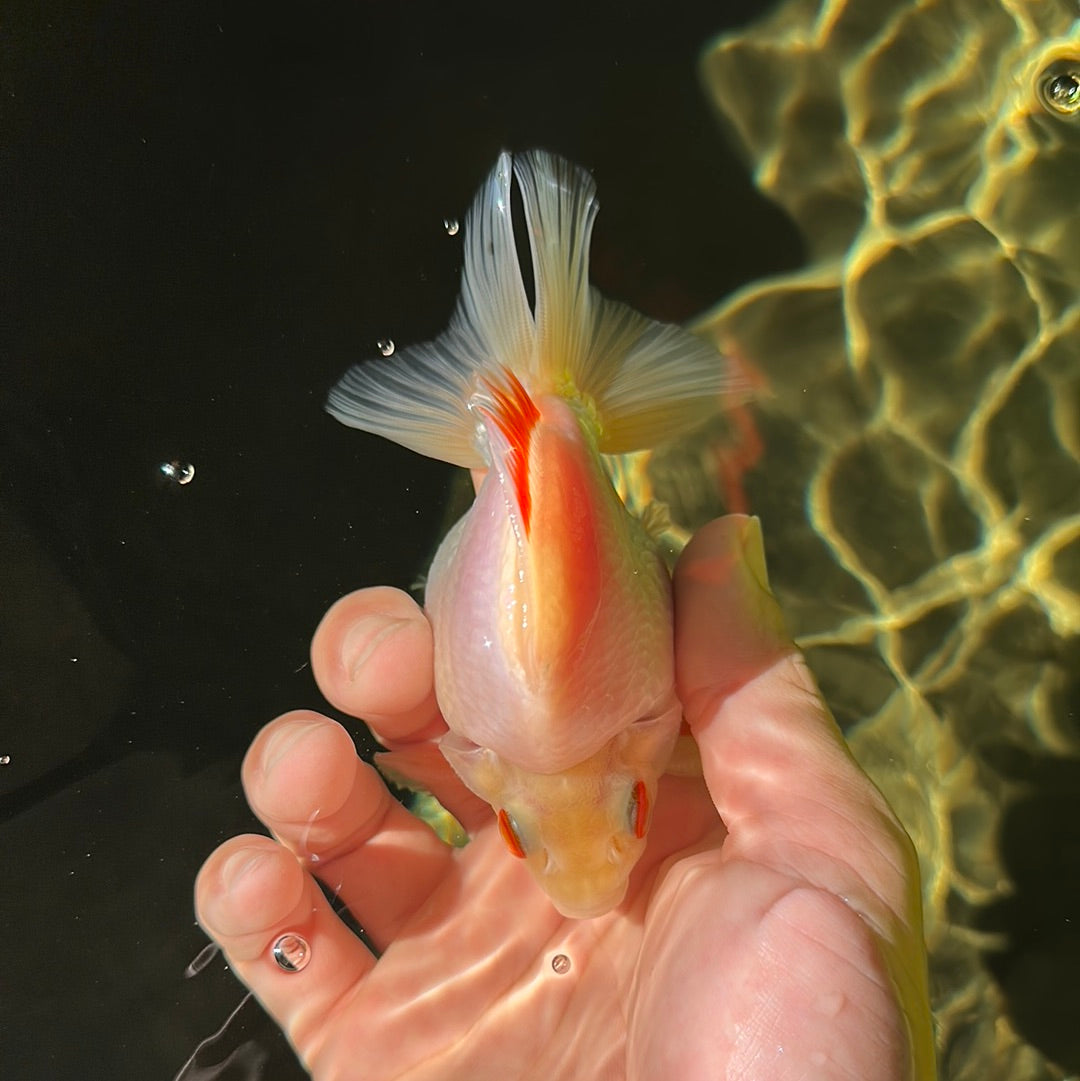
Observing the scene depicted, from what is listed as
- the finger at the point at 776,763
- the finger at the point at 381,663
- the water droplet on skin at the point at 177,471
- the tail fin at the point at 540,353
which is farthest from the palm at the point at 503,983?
the water droplet on skin at the point at 177,471

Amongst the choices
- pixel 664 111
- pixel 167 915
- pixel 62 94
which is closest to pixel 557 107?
pixel 664 111

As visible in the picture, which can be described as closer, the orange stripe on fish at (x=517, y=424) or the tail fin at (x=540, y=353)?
the orange stripe on fish at (x=517, y=424)

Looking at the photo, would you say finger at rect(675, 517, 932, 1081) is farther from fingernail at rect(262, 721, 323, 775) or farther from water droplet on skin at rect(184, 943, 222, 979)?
water droplet on skin at rect(184, 943, 222, 979)

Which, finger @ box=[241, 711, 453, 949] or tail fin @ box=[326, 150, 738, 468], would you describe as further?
finger @ box=[241, 711, 453, 949]

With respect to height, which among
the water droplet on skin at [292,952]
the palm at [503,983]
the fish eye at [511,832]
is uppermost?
the fish eye at [511,832]

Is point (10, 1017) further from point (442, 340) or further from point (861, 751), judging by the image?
point (861, 751)

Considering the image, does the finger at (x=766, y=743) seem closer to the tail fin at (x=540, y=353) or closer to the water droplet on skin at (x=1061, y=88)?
the tail fin at (x=540, y=353)

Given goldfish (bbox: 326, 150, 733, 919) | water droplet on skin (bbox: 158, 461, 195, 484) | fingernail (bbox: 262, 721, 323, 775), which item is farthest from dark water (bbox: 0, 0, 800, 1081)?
goldfish (bbox: 326, 150, 733, 919)
